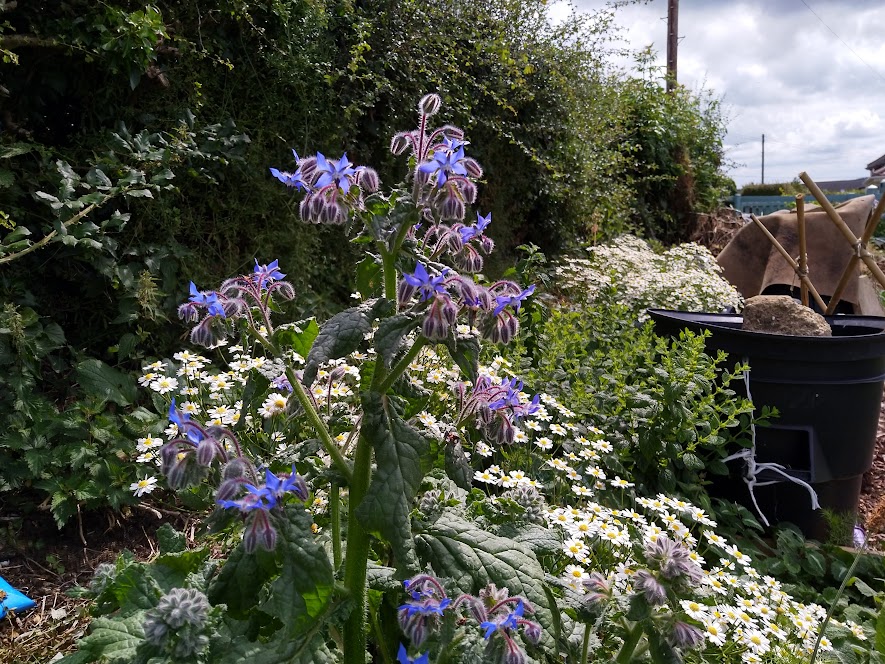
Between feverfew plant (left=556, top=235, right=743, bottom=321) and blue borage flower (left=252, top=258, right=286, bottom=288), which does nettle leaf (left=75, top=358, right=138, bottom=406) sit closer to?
blue borage flower (left=252, top=258, right=286, bottom=288)

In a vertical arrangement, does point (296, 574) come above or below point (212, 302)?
below

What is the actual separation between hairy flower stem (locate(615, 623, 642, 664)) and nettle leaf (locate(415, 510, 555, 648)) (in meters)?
0.16

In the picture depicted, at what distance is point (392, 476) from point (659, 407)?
1.94 meters

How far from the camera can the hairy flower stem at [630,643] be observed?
4.10 feet

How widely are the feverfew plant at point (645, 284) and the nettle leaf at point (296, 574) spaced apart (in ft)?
11.0

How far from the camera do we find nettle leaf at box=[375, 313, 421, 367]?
1005mm

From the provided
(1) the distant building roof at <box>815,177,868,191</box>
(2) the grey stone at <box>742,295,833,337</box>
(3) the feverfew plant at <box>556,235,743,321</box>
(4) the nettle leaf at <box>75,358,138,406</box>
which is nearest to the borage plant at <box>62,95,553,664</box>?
(4) the nettle leaf at <box>75,358,138,406</box>

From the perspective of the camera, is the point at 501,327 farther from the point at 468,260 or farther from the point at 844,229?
the point at 844,229

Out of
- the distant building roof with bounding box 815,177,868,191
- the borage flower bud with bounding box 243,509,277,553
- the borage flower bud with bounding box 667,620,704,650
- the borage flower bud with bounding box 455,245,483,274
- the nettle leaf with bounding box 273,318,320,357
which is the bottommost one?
the borage flower bud with bounding box 667,620,704,650

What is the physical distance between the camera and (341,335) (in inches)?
41.0

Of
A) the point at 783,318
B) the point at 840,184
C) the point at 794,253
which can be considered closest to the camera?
the point at 783,318

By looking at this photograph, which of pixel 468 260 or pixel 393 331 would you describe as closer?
pixel 393 331

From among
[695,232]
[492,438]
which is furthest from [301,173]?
[695,232]

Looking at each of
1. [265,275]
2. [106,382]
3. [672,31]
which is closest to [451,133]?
[265,275]
